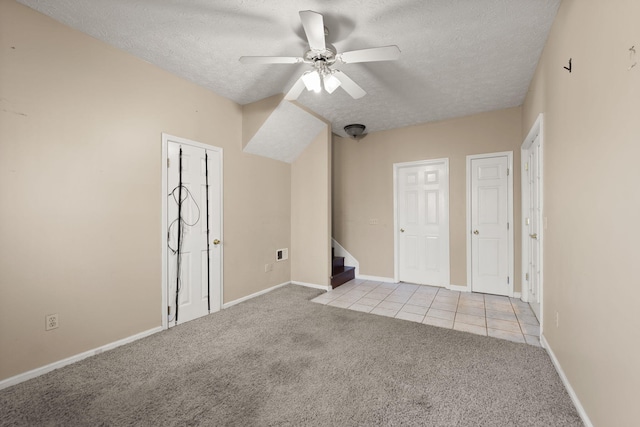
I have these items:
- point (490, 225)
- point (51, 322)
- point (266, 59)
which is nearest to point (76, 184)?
point (51, 322)

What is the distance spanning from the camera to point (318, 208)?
4.34m

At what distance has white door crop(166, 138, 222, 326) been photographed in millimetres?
2916

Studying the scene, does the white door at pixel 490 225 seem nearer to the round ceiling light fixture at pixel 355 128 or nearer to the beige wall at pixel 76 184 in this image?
the round ceiling light fixture at pixel 355 128

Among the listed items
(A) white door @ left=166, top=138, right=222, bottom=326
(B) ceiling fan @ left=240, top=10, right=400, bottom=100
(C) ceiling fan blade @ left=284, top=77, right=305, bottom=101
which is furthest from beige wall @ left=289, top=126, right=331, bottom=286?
(B) ceiling fan @ left=240, top=10, right=400, bottom=100

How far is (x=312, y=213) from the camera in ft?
14.4

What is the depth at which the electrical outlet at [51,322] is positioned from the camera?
6.68ft

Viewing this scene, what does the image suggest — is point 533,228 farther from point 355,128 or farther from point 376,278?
point 355,128

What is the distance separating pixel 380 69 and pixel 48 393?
12.4 feet

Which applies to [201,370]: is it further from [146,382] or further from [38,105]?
[38,105]

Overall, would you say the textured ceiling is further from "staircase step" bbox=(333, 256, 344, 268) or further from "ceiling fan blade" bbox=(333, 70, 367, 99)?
"staircase step" bbox=(333, 256, 344, 268)

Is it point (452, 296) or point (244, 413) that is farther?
point (452, 296)

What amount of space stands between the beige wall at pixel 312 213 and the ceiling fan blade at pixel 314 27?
2.27m

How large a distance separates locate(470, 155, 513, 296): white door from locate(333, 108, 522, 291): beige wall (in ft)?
0.40

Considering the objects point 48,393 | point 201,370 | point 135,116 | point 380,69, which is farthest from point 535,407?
point 135,116
